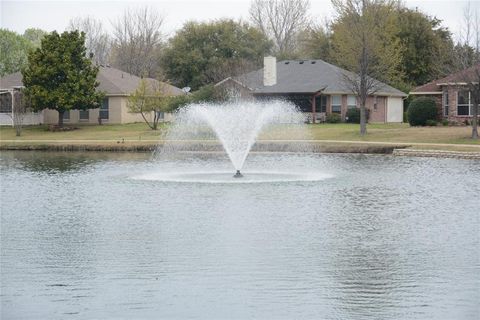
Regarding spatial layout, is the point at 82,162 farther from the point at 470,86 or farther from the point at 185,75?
the point at 185,75

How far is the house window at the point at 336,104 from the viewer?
60.0 metres

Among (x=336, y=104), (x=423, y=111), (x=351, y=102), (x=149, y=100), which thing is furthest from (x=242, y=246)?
(x=351, y=102)

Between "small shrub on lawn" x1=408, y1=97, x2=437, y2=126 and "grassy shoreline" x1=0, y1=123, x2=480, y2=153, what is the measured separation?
4.78 ft

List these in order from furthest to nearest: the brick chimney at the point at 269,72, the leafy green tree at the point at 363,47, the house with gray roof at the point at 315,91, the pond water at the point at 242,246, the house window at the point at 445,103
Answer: the brick chimney at the point at 269,72 < the house with gray roof at the point at 315,91 < the house window at the point at 445,103 < the leafy green tree at the point at 363,47 < the pond water at the point at 242,246

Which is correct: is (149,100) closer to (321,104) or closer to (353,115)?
(321,104)

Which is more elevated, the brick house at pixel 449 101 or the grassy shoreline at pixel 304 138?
the brick house at pixel 449 101

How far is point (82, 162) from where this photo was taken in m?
39.2

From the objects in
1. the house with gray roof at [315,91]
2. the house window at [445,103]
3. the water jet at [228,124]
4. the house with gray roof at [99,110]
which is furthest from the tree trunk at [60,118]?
the house window at [445,103]

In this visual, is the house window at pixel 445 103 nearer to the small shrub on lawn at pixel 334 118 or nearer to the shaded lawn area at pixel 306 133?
the shaded lawn area at pixel 306 133

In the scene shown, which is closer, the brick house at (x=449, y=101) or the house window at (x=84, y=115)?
the brick house at (x=449, y=101)

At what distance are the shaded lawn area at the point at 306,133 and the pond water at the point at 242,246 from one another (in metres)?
14.9

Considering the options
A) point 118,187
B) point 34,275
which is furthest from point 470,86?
point 34,275

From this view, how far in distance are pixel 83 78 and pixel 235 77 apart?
1204cm

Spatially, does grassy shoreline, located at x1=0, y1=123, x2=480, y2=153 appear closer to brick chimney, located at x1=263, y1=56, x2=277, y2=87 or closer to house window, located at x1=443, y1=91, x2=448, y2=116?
house window, located at x1=443, y1=91, x2=448, y2=116
